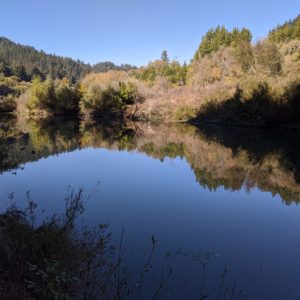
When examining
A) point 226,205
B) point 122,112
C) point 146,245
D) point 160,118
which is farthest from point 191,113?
point 146,245

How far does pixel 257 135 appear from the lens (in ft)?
93.8

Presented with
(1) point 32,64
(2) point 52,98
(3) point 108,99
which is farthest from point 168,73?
(1) point 32,64

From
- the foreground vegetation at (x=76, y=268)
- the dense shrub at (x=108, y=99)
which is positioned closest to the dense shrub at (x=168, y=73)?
the dense shrub at (x=108, y=99)

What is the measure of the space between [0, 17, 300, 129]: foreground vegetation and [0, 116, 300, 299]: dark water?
1129 cm

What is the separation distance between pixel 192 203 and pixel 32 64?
13734 centimetres

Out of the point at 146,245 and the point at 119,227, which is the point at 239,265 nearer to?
the point at 146,245

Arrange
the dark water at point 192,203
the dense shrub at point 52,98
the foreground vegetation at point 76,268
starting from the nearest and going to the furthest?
1. the foreground vegetation at point 76,268
2. the dark water at point 192,203
3. the dense shrub at point 52,98

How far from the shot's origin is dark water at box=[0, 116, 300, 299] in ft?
20.0

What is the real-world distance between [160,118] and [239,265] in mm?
44310

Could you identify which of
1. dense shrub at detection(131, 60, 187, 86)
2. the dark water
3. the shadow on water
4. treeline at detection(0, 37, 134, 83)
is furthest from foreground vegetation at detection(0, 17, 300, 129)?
treeline at detection(0, 37, 134, 83)

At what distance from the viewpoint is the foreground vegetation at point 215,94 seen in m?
32.1

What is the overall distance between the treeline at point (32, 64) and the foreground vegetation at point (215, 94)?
122ft

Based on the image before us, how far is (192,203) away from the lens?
10562mm

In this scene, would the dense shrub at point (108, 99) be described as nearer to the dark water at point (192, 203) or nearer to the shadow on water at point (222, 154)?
the shadow on water at point (222, 154)
